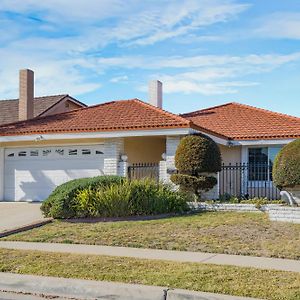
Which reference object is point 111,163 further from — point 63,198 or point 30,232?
point 30,232

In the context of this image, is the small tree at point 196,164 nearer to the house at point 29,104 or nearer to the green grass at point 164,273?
the green grass at point 164,273

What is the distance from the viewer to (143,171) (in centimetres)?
1938

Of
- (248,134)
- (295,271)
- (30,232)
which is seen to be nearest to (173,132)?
(248,134)

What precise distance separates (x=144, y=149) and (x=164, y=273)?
13.6 meters

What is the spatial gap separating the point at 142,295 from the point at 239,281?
1.46 metres

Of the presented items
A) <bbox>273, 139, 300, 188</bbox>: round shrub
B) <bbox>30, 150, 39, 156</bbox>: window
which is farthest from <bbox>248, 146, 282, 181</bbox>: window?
<bbox>30, 150, 39, 156</bbox>: window

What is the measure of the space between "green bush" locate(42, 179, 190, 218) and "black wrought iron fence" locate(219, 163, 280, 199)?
5258 millimetres

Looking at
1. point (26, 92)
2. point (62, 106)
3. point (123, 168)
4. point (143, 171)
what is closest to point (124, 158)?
point (123, 168)

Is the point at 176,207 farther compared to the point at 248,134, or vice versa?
the point at 248,134

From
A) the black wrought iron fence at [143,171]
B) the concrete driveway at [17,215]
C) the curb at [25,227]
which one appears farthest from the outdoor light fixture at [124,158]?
the curb at [25,227]

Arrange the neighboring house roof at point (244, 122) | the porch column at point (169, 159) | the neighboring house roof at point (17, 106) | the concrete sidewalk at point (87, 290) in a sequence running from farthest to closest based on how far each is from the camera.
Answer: the neighboring house roof at point (17, 106) < the neighboring house roof at point (244, 122) < the porch column at point (169, 159) < the concrete sidewalk at point (87, 290)

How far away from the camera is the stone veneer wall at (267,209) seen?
14.0m

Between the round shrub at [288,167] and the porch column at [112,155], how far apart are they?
6132 mm

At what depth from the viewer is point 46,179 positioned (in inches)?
805
